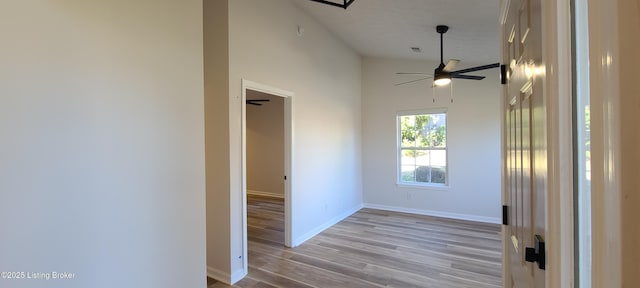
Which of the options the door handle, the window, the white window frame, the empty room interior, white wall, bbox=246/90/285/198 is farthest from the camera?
white wall, bbox=246/90/285/198

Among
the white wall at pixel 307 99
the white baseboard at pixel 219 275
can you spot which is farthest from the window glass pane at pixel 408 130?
the white baseboard at pixel 219 275

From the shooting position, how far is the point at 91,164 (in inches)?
59.9

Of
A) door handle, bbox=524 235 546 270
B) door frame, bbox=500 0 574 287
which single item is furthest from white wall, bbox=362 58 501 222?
door frame, bbox=500 0 574 287

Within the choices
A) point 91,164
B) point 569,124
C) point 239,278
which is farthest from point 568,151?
point 239,278

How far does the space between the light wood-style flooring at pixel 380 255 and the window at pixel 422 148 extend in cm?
85

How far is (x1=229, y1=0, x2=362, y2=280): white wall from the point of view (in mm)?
3064

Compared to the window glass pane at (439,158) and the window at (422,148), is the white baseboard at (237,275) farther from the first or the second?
the window glass pane at (439,158)

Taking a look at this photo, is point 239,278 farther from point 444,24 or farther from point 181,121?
point 444,24

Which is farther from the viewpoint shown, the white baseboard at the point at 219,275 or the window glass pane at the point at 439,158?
the window glass pane at the point at 439,158

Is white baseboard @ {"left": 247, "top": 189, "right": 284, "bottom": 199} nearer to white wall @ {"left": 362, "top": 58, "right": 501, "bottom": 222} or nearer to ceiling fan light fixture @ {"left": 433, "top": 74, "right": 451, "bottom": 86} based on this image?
white wall @ {"left": 362, "top": 58, "right": 501, "bottom": 222}

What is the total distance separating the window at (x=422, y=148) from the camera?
Result: 17.9 feet

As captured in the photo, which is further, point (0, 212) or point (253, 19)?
point (253, 19)

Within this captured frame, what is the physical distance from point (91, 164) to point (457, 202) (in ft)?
17.5

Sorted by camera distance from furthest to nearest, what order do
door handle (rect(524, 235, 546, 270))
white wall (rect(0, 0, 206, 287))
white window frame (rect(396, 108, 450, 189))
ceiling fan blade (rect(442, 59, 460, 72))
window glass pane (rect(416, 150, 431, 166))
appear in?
window glass pane (rect(416, 150, 431, 166)) → white window frame (rect(396, 108, 450, 189)) → ceiling fan blade (rect(442, 59, 460, 72)) → white wall (rect(0, 0, 206, 287)) → door handle (rect(524, 235, 546, 270))
